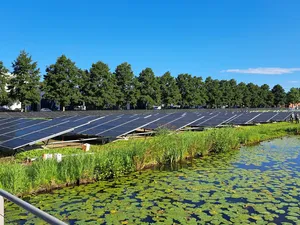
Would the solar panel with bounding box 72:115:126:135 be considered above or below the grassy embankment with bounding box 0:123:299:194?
above

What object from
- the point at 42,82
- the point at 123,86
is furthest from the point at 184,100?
the point at 42,82

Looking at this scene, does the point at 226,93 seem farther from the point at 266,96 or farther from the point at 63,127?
the point at 63,127

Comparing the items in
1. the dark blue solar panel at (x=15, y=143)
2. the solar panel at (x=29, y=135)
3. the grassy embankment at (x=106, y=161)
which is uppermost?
the solar panel at (x=29, y=135)

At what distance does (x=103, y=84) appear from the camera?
1935 inches

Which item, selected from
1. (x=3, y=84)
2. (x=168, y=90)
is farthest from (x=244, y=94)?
(x=3, y=84)

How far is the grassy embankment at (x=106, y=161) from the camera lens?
8.39 m

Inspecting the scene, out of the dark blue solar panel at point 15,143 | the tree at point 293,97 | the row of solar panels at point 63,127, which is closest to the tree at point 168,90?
the row of solar panels at point 63,127

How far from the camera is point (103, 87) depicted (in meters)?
48.8

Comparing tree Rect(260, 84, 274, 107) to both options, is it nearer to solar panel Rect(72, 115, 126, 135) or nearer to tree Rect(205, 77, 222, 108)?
tree Rect(205, 77, 222, 108)

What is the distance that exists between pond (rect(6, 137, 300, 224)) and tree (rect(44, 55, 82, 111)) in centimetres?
3546

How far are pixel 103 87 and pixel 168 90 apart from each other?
16.8 metres

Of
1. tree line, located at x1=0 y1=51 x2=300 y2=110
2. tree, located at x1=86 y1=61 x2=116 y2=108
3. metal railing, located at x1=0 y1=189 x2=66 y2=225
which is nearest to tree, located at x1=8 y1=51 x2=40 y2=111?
tree line, located at x1=0 y1=51 x2=300 y2=110

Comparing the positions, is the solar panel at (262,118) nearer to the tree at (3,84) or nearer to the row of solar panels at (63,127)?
the row of solar panels at (63,127)

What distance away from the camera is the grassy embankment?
8.39 metres
